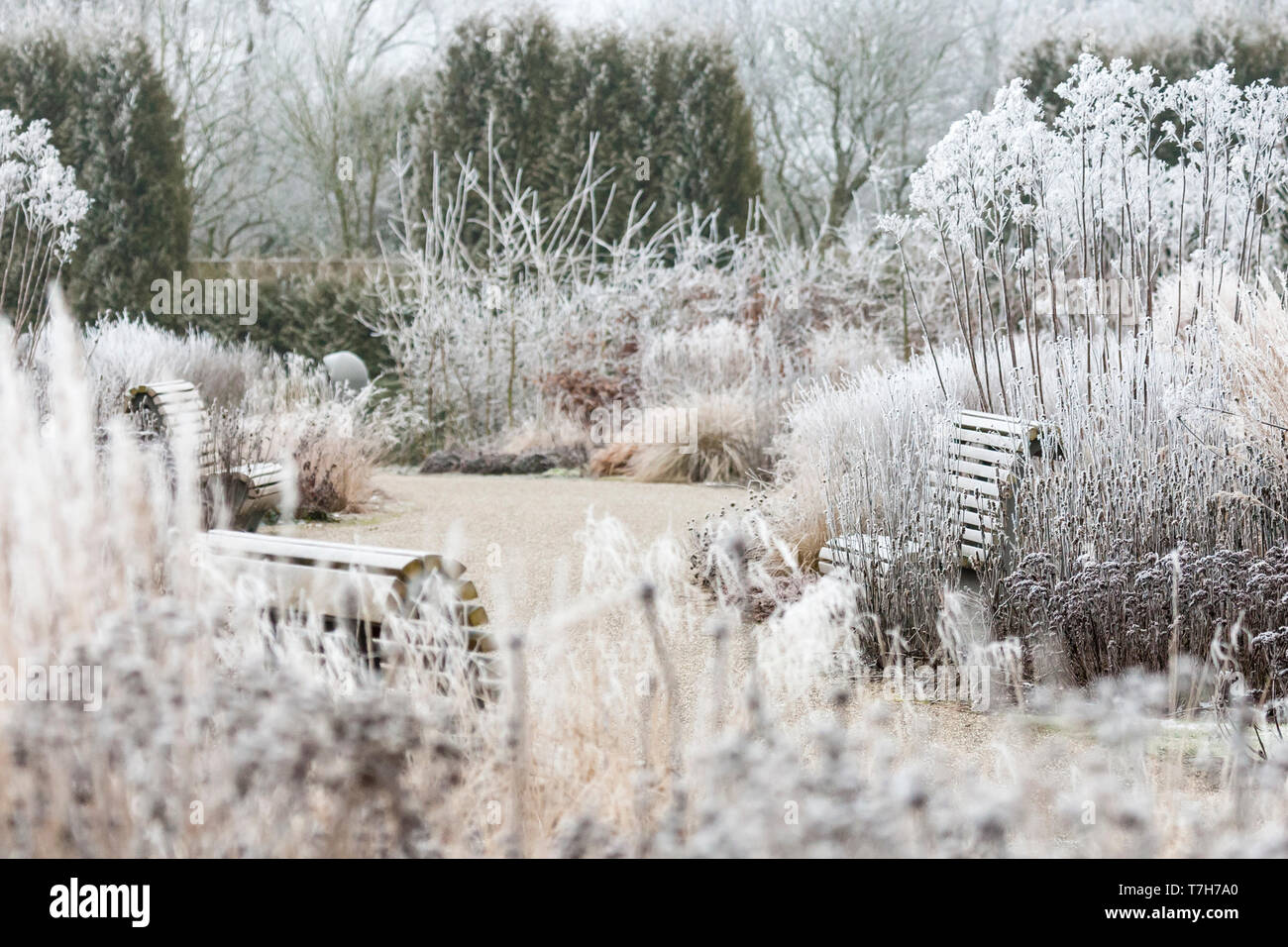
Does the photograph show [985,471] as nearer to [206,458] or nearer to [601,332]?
[206,458]

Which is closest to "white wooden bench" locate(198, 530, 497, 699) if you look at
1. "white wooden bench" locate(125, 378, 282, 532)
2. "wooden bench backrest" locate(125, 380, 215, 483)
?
"white wooden bench" locate(125, 378, 282, 532)

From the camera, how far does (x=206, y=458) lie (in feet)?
18.8

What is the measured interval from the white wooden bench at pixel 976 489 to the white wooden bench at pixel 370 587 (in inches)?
59.5

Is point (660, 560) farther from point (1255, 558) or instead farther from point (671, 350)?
point (671, 350)

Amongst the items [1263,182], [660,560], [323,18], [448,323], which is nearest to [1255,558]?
[1263,182]

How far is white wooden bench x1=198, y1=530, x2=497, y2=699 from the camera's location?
2551mm

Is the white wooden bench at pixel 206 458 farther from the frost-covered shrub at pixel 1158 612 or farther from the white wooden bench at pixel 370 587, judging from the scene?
the frost-covered shrub at pixel 1158 612

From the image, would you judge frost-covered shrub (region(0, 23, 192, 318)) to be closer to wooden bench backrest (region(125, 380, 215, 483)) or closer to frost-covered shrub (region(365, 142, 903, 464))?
frost-covered shrub (region(365, 142, 903, 464))

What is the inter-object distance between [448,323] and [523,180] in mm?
3177

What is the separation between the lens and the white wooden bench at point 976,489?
3.81 metres

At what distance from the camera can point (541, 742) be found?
238 cm

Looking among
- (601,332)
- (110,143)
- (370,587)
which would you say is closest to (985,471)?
(370,587)

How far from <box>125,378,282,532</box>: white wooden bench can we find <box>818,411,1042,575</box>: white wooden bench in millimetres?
2876
